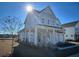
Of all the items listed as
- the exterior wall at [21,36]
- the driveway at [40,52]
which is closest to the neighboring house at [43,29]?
the exterior wall at [21,36]

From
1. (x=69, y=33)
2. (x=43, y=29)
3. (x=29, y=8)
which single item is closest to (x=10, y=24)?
(x=29, y=8)

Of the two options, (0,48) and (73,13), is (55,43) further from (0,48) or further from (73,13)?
(0,48)

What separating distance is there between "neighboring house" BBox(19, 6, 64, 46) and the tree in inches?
4.5

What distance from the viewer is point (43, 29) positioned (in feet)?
9.86

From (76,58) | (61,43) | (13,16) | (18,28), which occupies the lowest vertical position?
(76,58)

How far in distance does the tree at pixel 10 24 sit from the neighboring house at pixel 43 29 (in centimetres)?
11

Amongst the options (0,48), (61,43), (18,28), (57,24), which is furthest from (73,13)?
(0,48)

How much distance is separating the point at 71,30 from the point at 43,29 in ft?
1.44

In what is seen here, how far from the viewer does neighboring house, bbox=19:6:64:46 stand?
3000 mm

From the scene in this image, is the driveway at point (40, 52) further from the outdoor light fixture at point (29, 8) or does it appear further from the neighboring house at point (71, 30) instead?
the outdoor light fixture at point (29, 8)

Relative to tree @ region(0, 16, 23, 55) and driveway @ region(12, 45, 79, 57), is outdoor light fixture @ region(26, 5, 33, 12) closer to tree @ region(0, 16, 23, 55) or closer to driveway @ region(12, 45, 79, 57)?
tree @ region(0, 16, 23, 55)

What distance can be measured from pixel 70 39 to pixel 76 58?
304mm

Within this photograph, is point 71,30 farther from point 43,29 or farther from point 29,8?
point 29,8

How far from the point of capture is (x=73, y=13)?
3008mm
